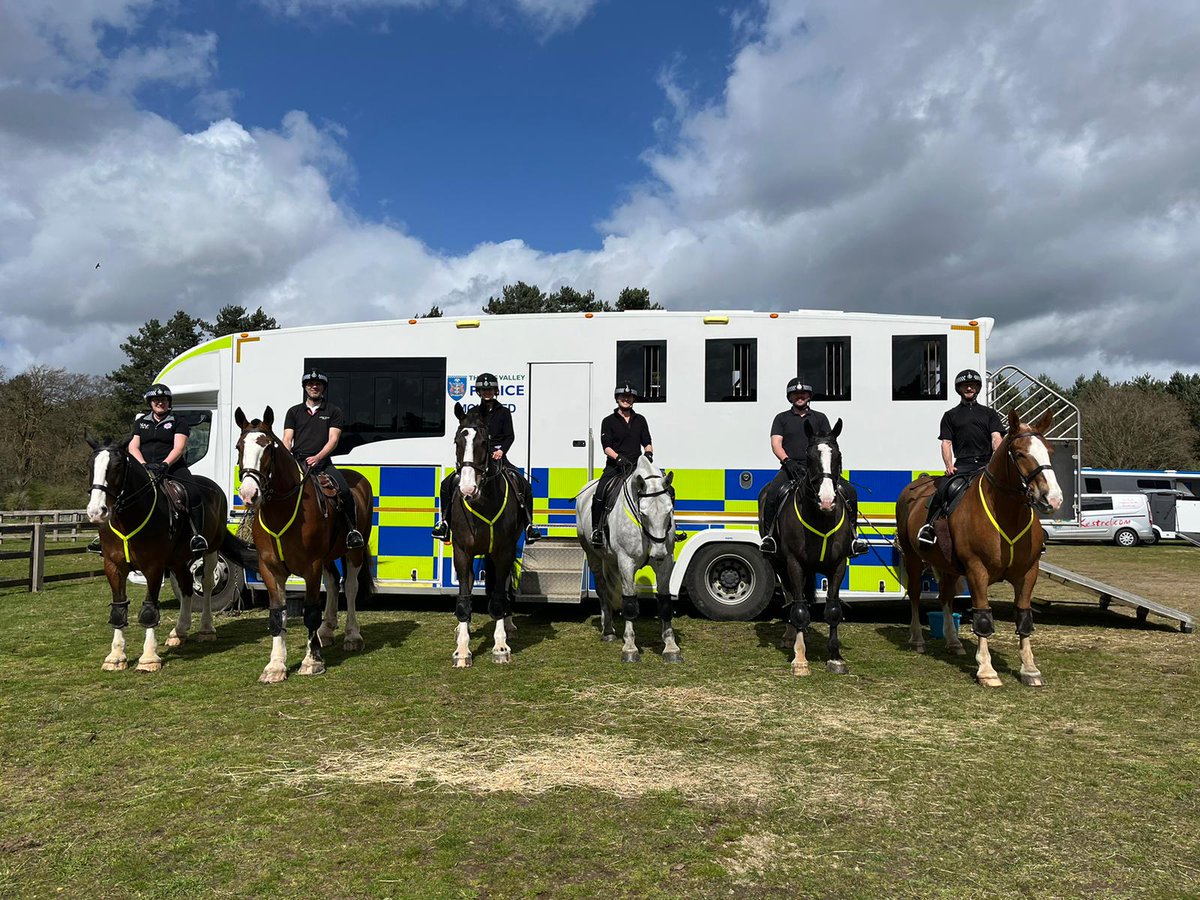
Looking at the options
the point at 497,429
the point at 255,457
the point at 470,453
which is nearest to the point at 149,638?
the point at 255,457

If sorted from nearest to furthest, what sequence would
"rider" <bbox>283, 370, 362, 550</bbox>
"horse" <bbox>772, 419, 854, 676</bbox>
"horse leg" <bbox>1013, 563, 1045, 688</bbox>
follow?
1. "horse leg" <bbox>1013, 563, 1045, 688</bbox>
2. "horse" <bbox>772, 419, 854, 676</bbox>
3. "rider" <bbox>283, 370, 362, 550</bbox>

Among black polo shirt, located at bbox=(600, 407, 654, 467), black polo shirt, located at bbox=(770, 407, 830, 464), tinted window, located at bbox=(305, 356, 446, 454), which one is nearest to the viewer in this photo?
black polo shirt, located at bbox=(770, 407, 830, 464)

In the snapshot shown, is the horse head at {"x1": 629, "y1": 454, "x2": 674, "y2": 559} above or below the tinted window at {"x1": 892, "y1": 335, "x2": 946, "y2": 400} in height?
below

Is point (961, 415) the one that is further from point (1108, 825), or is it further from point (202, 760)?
point (202, 760)

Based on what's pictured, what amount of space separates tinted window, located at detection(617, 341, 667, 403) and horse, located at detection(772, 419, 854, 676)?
268 cm

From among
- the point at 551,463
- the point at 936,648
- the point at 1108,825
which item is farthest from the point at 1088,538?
the point at 1108,825

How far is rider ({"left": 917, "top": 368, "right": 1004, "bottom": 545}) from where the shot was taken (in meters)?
7.25

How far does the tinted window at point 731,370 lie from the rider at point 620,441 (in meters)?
1.54

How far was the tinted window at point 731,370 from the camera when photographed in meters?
9.35

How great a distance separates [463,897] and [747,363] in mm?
7367

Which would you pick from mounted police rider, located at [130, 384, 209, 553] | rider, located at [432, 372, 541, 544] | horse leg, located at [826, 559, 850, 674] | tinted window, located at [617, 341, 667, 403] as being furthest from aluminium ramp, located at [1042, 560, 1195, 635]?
mounted police rider, located at [130, 384, 209, 553]

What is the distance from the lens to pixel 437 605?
35.9ft

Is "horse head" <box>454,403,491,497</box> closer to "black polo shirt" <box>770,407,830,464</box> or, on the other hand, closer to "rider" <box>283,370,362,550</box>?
"rider" <box>283,370,362,550</box>

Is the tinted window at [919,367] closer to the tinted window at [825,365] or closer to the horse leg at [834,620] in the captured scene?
the tinted window at [825,365]
